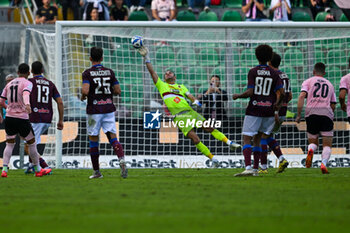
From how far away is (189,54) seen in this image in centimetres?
1673

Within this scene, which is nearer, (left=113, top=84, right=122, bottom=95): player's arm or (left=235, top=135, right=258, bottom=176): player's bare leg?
(left=113, top=84, right=122, bottom=95): player's arm

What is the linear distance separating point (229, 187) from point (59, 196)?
2.14 meters

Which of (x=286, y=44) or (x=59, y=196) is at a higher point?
(x=286, y=44)

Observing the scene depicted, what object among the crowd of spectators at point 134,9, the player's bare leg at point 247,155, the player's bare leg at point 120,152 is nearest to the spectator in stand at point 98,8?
the crowd of spectators at point 134,9

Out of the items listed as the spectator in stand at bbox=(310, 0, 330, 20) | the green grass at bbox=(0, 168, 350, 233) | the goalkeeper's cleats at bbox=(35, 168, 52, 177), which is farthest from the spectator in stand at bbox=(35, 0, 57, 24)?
the green grass at bbox=(0, 168, 350, 233)

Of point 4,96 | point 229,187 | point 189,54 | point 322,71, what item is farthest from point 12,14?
point 229,187

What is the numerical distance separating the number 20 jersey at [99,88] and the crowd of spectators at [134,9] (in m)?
8.84

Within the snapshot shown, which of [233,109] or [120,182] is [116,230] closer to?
[120,182]

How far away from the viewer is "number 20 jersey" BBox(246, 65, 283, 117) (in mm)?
10164

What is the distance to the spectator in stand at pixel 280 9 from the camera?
1905cm

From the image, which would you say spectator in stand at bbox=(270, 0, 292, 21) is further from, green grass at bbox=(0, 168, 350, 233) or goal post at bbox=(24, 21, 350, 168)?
green grass at bbox=(0, 168, 350, 233)

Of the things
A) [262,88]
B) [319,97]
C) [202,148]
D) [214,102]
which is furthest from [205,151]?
[262,88]

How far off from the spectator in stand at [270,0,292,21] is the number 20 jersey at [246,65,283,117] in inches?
357

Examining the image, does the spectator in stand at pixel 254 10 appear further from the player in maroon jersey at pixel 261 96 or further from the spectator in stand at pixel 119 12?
the player in maroon jersey at pixel 261 96
